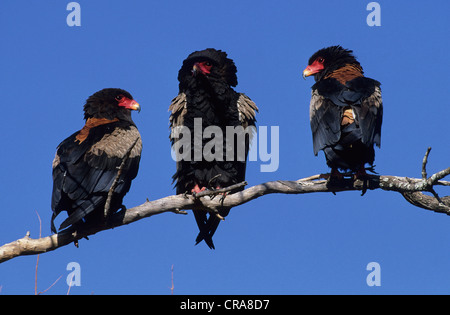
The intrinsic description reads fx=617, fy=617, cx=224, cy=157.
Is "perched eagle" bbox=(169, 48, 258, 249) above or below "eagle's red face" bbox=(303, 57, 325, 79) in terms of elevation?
below

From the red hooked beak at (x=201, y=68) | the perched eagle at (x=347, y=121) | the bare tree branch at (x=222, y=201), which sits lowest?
the bare tree branch at (x=222, y=201)

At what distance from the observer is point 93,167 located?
20.9 feet

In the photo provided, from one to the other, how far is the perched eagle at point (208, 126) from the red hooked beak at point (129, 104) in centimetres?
44

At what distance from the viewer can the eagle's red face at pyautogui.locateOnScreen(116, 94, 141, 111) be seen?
299 inches

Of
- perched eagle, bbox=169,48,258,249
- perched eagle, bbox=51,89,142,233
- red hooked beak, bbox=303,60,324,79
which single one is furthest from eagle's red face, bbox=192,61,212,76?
red hooked beak, bbox=303,60,324,79

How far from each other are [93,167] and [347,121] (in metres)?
2.67

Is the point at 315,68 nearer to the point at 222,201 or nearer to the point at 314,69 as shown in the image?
the point at 314,69

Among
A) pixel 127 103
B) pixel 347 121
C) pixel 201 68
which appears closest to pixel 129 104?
pixel 127 103

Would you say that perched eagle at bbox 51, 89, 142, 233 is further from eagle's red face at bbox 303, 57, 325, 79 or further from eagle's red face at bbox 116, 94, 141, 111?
eagle's red face at bbox 303, 57, 325, 79

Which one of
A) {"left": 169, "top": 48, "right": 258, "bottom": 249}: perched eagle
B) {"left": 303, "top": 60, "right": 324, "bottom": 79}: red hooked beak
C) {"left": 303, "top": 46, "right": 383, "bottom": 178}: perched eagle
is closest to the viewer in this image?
{"left": 303, "top": 46, "right": 383, "bottom": 178}: perched eagle

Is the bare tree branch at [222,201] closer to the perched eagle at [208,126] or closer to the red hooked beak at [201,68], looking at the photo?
the perched eagle at [208,126]

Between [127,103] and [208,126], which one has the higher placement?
[127,103]

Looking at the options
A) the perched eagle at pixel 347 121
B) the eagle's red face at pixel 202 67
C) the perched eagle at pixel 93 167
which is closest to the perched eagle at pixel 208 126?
the eagle's red face at pixel 202 67

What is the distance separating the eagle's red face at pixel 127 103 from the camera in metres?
7.60
